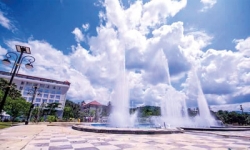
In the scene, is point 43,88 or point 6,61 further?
point 43,88

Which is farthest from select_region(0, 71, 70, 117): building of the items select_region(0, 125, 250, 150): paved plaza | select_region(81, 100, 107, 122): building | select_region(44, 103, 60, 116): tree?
select_region(0, 125, 250, 150): paved plaza

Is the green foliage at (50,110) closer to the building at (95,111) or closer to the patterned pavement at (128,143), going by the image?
the building at (95,111)

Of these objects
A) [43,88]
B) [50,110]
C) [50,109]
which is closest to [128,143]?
[50,109]

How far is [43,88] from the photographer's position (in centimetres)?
7844

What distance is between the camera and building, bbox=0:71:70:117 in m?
74.1

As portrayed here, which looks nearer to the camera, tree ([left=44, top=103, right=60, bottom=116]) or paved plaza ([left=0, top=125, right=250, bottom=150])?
paved plaza ([left=0, top=125, right=250, bottom=150])

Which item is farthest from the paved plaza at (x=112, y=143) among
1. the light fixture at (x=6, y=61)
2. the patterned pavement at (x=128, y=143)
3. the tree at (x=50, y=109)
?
the tree at (x=50, y=109)

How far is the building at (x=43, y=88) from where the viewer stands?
74062mm

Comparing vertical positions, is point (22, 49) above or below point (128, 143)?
above

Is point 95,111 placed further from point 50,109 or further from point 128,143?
point 128,143

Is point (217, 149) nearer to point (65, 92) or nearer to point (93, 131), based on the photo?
point (93, 131)

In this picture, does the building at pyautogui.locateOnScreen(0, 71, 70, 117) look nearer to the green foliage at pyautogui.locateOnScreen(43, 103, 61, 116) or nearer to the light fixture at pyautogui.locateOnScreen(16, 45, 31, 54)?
the green foliage at pyautogui.locateOnScreen(43, 103, 61, 116)

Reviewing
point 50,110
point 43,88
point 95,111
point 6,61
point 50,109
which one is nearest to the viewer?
point 6,61

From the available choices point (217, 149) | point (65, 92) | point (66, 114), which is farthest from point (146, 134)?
point (65, 92)
